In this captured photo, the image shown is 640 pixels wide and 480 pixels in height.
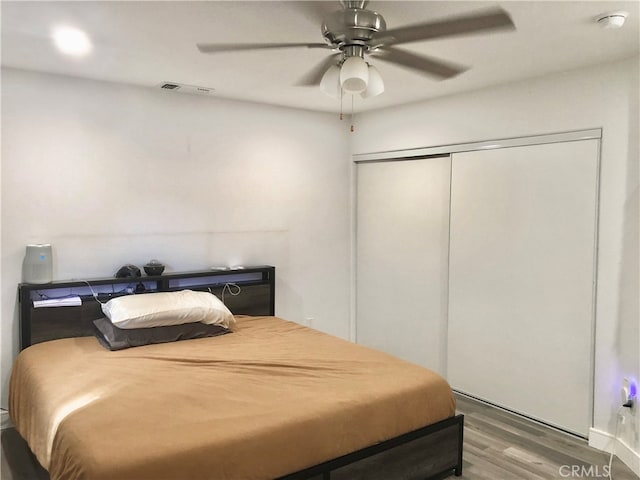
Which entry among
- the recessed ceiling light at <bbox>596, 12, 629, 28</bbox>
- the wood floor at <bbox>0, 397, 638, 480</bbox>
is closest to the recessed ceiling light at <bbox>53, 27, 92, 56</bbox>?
the wood floor at <bbox>0, 397, 638, 480</bbox>

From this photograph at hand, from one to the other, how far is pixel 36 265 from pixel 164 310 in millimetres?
898

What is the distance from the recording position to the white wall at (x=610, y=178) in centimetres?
303

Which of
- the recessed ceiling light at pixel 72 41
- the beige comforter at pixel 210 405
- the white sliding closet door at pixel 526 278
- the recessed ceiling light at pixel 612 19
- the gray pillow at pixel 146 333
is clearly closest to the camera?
the beige comforter at pixel 210 405

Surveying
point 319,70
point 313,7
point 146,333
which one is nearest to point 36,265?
point 146,333

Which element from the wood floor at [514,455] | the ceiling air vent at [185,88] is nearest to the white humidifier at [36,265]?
the wood floor at [514,455]

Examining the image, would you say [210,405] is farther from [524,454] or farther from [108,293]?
[524,454]

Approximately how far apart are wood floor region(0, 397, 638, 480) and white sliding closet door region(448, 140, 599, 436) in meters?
0.21

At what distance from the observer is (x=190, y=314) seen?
3416 millimetres

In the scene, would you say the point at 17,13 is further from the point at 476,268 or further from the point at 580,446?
the point at 580,446

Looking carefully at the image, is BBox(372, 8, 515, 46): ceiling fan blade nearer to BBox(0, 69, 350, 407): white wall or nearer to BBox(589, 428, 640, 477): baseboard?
BBox(0, 69, 350, 407): white wall

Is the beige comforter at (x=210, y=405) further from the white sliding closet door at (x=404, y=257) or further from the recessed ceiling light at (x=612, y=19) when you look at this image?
the recessed ceiling light at (x=612, y=19)

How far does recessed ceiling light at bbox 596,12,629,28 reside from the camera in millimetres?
2385

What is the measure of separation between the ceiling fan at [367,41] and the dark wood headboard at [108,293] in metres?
2.07

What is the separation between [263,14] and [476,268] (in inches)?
98.9
